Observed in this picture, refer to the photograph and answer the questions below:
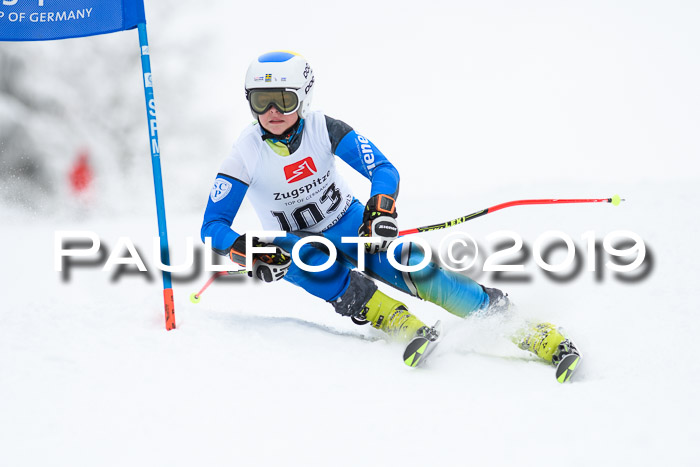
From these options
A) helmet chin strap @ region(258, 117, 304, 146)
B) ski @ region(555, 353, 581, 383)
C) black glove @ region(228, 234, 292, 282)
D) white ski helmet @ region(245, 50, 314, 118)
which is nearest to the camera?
ski @ region(555, 353, 581, 383)

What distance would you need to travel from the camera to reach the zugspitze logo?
12.3 ft

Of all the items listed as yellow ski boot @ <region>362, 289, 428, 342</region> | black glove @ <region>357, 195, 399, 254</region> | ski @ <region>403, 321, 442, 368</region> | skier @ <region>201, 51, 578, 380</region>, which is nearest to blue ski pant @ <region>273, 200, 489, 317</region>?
skier @ <region>201, 51, 578, 380</region>

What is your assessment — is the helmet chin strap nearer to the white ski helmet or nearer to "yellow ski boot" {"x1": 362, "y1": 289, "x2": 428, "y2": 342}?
the white ski helmet

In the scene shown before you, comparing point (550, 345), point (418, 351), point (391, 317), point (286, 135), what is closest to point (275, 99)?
point (286, 135)

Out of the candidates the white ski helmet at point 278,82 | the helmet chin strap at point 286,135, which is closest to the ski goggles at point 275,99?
the white ski helmet at point 278,82

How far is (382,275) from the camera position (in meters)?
3.81

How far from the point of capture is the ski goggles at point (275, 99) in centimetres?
354

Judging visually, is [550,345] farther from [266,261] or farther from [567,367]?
[266,261]

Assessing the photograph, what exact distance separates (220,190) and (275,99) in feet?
2.00

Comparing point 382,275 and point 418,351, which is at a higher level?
point 382,275

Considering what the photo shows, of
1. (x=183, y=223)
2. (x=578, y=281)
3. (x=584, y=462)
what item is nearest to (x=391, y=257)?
(x=584, y=462)

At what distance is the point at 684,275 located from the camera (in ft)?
17.4

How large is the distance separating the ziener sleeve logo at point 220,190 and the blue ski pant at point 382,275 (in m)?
0.40

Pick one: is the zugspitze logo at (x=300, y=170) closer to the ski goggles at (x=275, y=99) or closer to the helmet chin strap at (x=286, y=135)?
the helmet chin strap at (x=286, y=135)
